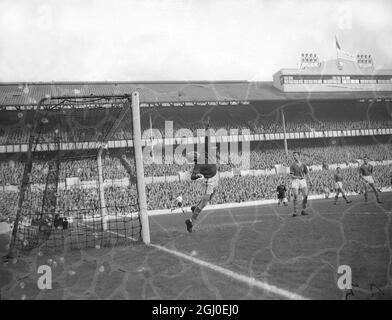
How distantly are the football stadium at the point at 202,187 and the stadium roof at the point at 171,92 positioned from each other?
0.78 feet

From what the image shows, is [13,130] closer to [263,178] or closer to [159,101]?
[159,101]

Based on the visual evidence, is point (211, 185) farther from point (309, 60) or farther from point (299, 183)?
point (309, 60)

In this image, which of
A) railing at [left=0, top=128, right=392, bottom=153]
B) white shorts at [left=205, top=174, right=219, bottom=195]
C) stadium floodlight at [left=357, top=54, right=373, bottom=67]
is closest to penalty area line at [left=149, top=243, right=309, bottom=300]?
white shorts at [left=205, top=174, right=219, bottom=195]

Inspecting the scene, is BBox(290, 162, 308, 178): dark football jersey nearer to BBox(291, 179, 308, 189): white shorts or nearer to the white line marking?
BBox(291, 179, 308, 189): white shorts

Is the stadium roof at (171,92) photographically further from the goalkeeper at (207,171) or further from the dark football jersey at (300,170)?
the goalkeeper at (207,171)

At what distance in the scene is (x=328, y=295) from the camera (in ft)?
11.3

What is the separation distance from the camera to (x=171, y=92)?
3862 centimetres

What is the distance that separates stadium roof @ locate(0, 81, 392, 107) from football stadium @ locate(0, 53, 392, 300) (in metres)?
0.24

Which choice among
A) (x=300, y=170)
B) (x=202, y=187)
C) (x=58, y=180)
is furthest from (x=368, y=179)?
(x=202, y=187)

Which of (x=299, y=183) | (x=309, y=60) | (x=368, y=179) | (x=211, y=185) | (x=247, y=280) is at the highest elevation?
(x=309, y=60)

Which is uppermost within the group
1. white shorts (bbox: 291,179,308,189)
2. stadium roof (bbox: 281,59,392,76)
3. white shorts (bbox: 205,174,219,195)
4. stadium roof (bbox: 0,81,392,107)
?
stadium roof (bbox: 281,59,392,76)

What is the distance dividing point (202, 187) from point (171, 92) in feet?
50.0

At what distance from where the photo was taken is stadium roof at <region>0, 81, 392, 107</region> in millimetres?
34625
